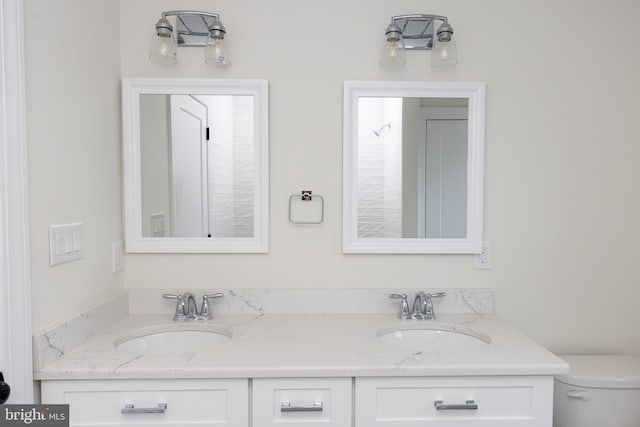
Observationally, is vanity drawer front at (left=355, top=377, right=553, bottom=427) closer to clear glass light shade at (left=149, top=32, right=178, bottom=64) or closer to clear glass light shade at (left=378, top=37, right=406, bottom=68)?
clear glass light shade at (left=378, top=37, right=406, bottom=68)

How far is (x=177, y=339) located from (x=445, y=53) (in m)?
1.59

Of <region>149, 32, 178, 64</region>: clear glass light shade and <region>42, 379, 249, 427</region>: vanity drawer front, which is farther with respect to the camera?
<region>149, 32, 178, 64</region>: clear glass light shade

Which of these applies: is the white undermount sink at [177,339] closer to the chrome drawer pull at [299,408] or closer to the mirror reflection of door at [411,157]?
the chrome drawer pull at [299,408]

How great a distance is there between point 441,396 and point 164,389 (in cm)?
83

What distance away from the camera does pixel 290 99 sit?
1677 millimetres

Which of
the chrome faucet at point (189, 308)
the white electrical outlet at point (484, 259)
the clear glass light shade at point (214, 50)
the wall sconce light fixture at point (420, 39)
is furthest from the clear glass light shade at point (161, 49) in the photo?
the white electrical outlet at point (484, 259)

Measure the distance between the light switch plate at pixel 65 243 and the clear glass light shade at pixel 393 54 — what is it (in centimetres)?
132

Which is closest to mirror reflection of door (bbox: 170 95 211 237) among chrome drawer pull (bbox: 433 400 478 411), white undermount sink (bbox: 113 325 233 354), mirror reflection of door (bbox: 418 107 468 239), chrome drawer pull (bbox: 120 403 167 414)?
white undermount sink (bbox: 113 325 233 354)

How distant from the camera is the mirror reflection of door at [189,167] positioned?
5.43 feet

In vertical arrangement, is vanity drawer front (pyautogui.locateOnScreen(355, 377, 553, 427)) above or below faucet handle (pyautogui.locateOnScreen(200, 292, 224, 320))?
below

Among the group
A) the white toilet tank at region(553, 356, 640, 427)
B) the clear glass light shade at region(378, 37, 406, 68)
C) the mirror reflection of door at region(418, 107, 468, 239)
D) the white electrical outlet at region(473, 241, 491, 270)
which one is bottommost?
the white toilet tank at region(553, 356, 640, 427)

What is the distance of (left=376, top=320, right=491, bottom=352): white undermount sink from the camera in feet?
5.07

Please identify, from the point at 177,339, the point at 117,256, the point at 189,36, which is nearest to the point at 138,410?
the point at 177,339

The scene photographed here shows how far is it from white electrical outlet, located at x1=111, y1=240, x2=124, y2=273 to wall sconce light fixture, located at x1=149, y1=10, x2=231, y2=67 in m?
0.78
